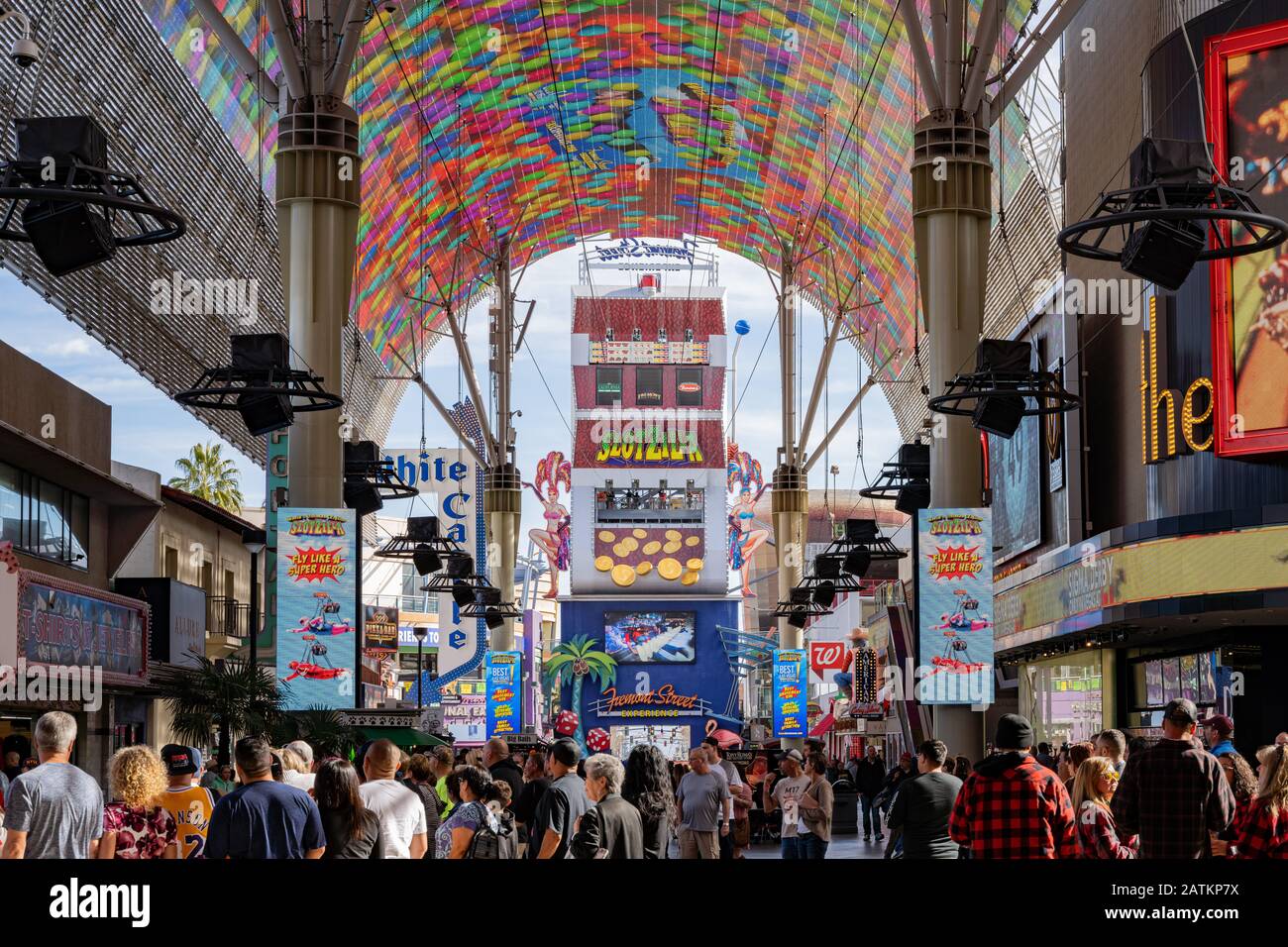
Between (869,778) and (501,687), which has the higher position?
(501,687)

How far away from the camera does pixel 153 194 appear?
33781 millimetres

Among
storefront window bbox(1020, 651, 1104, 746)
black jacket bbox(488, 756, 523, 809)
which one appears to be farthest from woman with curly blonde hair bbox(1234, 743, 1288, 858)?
storefront window bbox(1020, 651, 1104, 746)

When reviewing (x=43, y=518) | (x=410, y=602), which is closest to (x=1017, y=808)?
(x=43, y=518)

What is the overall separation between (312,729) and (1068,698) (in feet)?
62.5

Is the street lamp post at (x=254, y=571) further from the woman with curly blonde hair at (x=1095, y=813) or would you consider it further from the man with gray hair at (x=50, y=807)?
the woman with curly blonde hair at (x=1095, y=813)

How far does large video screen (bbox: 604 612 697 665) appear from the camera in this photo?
78.1 meters

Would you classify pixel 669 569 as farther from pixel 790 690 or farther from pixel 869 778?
pixel 869 778

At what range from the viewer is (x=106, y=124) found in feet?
97.2

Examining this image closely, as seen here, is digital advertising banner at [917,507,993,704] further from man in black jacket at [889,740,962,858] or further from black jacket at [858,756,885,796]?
man in black jacket at [889,740,962,858]

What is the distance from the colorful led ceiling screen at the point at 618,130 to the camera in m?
46.4

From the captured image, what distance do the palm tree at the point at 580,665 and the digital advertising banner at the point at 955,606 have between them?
54695mm
